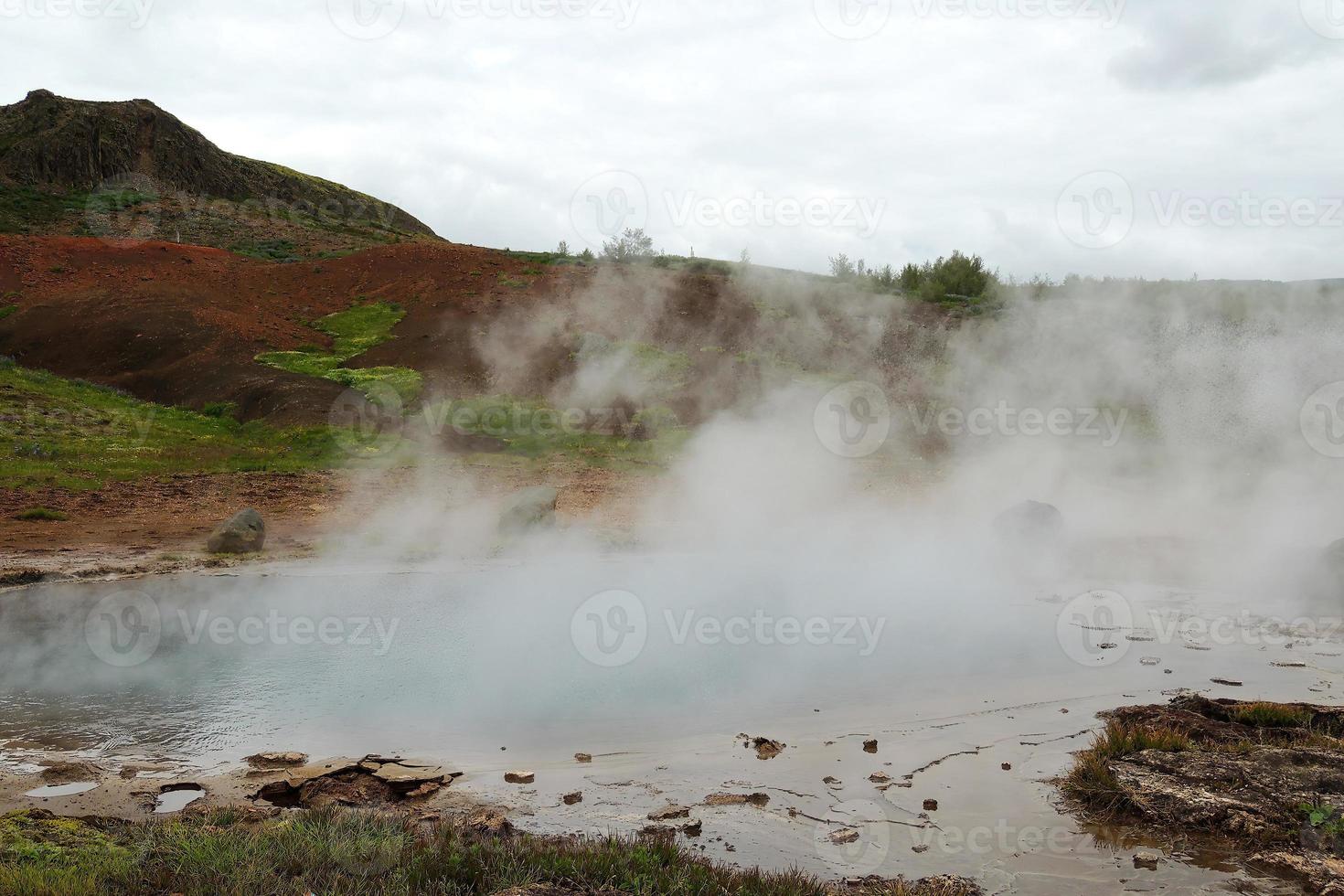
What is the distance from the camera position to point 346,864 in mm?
3539

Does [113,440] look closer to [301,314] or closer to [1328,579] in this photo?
[301,314]

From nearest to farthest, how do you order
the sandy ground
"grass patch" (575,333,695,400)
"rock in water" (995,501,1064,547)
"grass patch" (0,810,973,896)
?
"grass patch" (0,810,973,896) → the sandy ground → "rock in water" (995,501,1064,547) → "grass patch" (575,333,695,400)

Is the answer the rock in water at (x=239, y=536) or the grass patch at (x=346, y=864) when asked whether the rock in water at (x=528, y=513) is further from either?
the grass patch at (x=346, y=864)

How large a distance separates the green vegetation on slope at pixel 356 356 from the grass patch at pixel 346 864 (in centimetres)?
1593

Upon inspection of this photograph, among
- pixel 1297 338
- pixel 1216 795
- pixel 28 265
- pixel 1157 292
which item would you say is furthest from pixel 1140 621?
pixel 28 265

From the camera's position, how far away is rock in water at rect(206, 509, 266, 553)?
10.4m

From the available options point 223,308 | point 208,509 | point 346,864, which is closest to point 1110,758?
point 346,864

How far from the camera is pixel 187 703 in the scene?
5789 mm

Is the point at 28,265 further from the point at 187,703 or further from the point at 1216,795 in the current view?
the point at 1216,795

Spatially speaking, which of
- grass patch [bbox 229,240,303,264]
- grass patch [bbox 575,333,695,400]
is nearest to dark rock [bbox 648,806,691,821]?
grass patch [bbox 575,333,695,400]

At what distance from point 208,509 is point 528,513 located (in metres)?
4.35

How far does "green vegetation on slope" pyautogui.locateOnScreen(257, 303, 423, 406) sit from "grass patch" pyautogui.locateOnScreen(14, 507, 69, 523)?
8.09 metres

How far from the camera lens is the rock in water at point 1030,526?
444 inches

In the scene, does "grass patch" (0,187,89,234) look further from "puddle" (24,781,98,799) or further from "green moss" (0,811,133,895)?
"green moss" (0,811,133,895)
